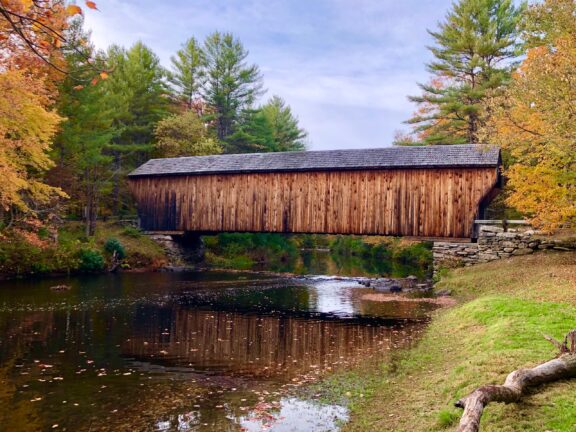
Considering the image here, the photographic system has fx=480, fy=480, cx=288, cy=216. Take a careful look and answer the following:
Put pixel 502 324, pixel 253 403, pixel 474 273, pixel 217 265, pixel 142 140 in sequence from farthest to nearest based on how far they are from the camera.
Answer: pixel 142 140
pixel 217 265
pixel 474 273
pixel 502 324
pixel 253 403

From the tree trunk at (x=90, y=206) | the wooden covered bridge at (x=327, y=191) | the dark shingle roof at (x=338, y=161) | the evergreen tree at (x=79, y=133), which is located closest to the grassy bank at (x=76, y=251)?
the tree trunk at (x=90, y=206)

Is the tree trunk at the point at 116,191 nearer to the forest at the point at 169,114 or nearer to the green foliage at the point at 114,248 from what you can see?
the forest at the point at 169,114

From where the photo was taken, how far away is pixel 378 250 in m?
40.4

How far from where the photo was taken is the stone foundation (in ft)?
59.0

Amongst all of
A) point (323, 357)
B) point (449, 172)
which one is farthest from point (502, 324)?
point (449, 172)

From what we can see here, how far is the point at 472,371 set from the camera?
20.1 ft

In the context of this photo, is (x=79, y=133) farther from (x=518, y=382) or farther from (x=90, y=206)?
(x=518, y=382)

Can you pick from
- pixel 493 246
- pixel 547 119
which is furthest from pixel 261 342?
pixel 493 246

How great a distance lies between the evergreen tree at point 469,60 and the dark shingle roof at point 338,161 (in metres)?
6.88

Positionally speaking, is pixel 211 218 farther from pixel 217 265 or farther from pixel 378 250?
pixel 378 250

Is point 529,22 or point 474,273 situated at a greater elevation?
point 529,22

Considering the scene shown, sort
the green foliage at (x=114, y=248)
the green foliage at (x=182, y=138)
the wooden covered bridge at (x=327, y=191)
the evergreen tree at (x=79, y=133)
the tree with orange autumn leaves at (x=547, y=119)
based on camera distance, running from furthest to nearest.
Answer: the green foliage at (x=182, y=138), the green foliage at (x=114, y=248), the evergreen tree at (x=79, y=133), the wooden covered bridge at (x=327, y=191), the tree with orange autumn leaves at (x=547, y=119)

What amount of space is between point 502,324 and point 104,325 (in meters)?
8.67

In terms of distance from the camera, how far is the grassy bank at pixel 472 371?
4.78 metres
